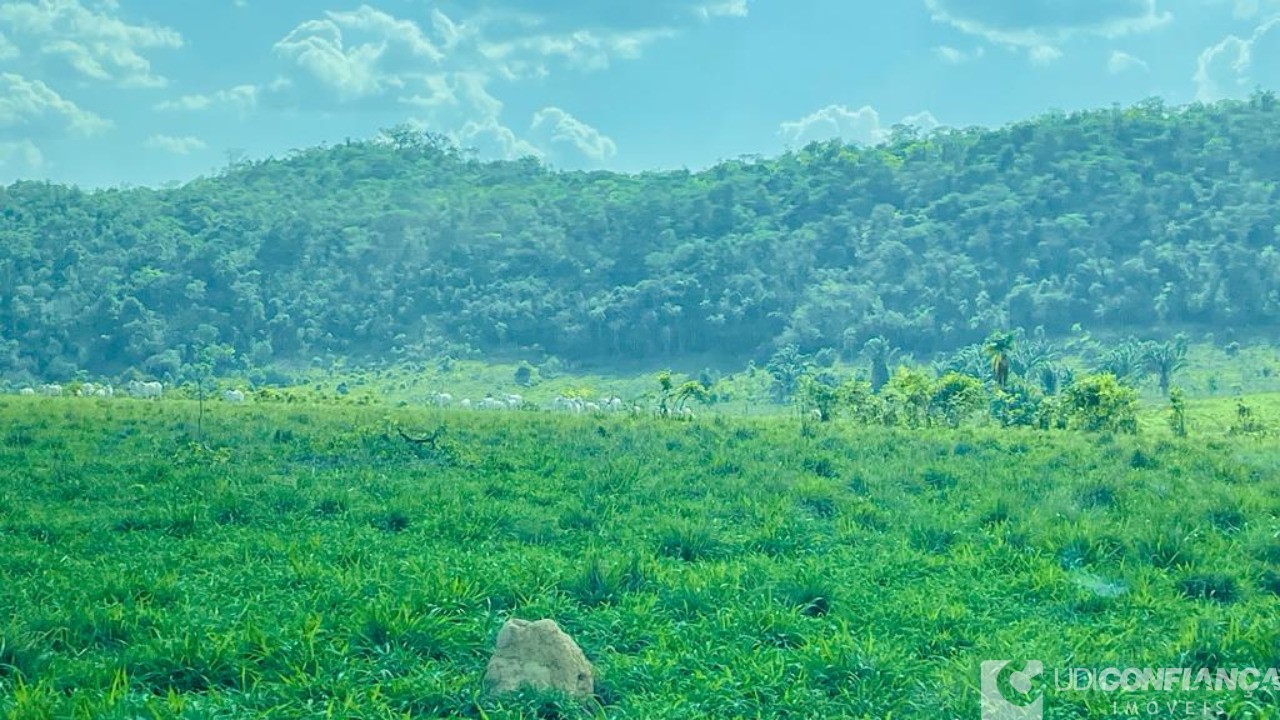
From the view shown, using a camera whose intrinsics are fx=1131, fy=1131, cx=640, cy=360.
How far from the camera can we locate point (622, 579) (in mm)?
9539

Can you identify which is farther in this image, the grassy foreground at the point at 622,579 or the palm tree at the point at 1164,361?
the palm tree at the point at 1164,361

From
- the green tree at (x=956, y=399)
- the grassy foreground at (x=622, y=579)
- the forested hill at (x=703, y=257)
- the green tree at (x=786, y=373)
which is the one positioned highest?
the forested hill at (x=703, y=257)

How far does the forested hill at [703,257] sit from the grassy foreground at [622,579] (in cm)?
8598

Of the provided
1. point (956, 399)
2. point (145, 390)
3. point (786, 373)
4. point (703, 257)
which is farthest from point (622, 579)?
point (703, 257)

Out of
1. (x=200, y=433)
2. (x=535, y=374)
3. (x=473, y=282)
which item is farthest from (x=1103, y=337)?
(x=200, y=433)

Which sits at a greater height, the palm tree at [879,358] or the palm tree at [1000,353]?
the palm tree at [1000,353]

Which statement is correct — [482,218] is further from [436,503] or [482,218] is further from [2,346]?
[436,503]

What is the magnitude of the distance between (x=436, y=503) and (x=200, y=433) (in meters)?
10.9

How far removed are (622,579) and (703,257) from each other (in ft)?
344

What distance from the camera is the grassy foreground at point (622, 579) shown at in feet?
23.6

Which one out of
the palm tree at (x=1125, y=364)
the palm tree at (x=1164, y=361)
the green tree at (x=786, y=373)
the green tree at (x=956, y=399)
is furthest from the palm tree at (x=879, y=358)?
the green tree at (x=956, y=399)

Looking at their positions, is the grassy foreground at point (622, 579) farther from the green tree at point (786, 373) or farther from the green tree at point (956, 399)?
the green tree at point (786, 373)

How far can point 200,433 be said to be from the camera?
2270 cm

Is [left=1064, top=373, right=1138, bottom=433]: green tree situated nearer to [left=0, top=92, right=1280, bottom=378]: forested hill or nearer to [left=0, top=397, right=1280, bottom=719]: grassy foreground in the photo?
[left=0, top=397, right=1280, bottom=719]: grassy foreground
